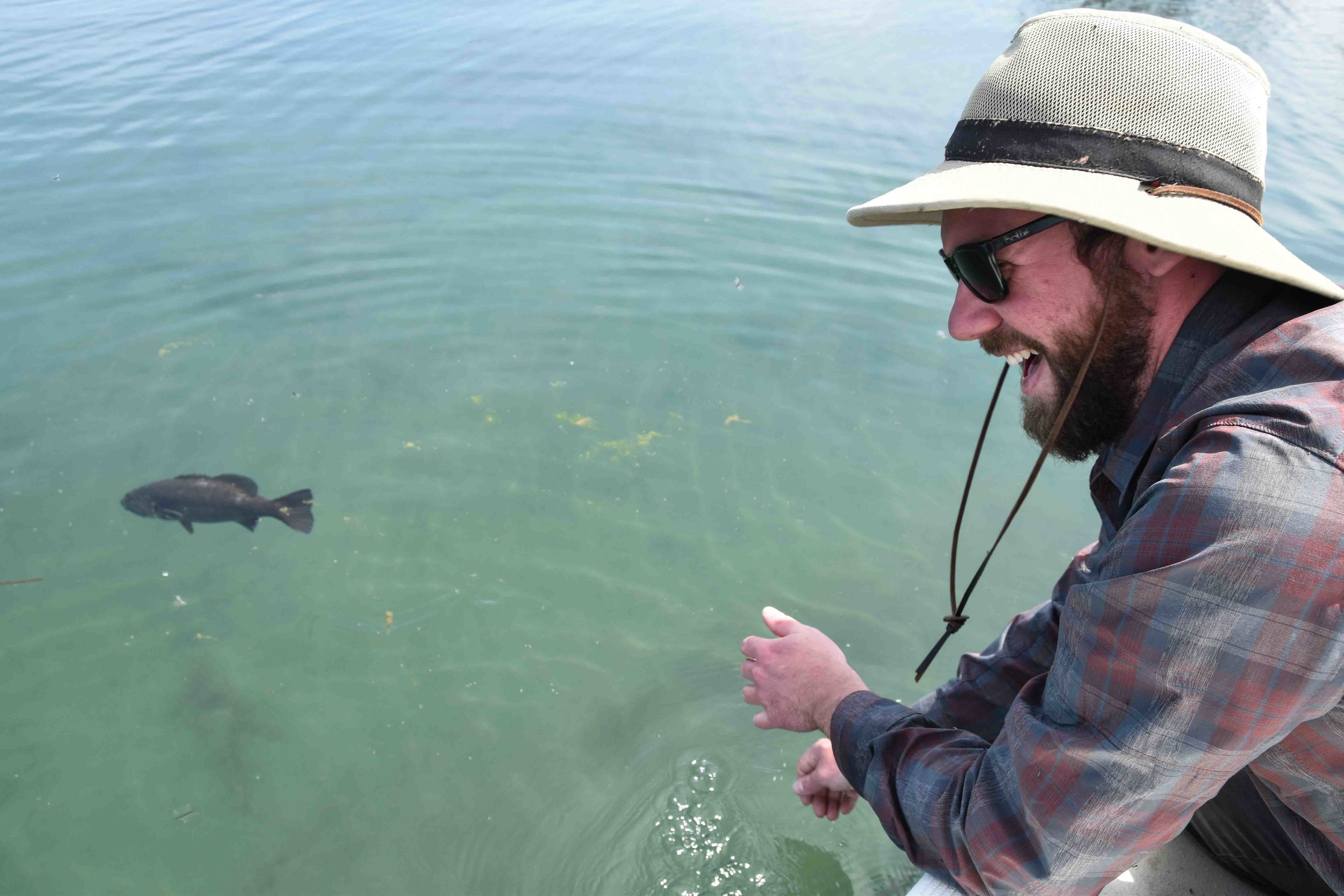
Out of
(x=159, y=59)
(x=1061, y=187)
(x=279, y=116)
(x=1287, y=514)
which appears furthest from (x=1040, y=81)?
(x=159, y=59)

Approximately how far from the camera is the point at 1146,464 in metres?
1.86

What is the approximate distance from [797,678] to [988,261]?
1.17m

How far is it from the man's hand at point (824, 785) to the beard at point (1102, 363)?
115 centimetres

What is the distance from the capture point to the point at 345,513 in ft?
17.0

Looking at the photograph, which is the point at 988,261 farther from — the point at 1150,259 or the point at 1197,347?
the point at 1197,347

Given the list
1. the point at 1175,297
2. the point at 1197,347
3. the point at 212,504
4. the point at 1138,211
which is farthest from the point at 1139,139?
the point at 212,504

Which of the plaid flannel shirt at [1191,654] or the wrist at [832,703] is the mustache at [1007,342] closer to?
the plaid flannel shirt at [1191,654]

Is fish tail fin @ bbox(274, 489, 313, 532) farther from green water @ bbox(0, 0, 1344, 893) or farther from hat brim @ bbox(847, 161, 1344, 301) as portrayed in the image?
hat brim @ bbox(847, 161, 1344, 301)

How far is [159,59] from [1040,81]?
1560cm

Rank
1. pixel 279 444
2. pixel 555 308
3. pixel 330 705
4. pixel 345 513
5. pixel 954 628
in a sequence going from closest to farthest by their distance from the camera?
pixel 954 628, pixel 330 705, pixel 345 513, pixel 279 444, pixel 555 308

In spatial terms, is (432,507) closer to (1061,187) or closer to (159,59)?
(1061,187)

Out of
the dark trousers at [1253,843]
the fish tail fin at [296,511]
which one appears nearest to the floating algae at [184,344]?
the fish tail fin at [296,511]

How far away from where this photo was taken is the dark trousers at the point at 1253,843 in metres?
2.17

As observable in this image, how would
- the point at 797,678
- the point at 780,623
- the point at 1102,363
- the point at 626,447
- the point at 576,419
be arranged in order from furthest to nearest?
the point at 576,419
the point at 626,447
the point at 780,623
the point at 797,678
the point at 1102,363
